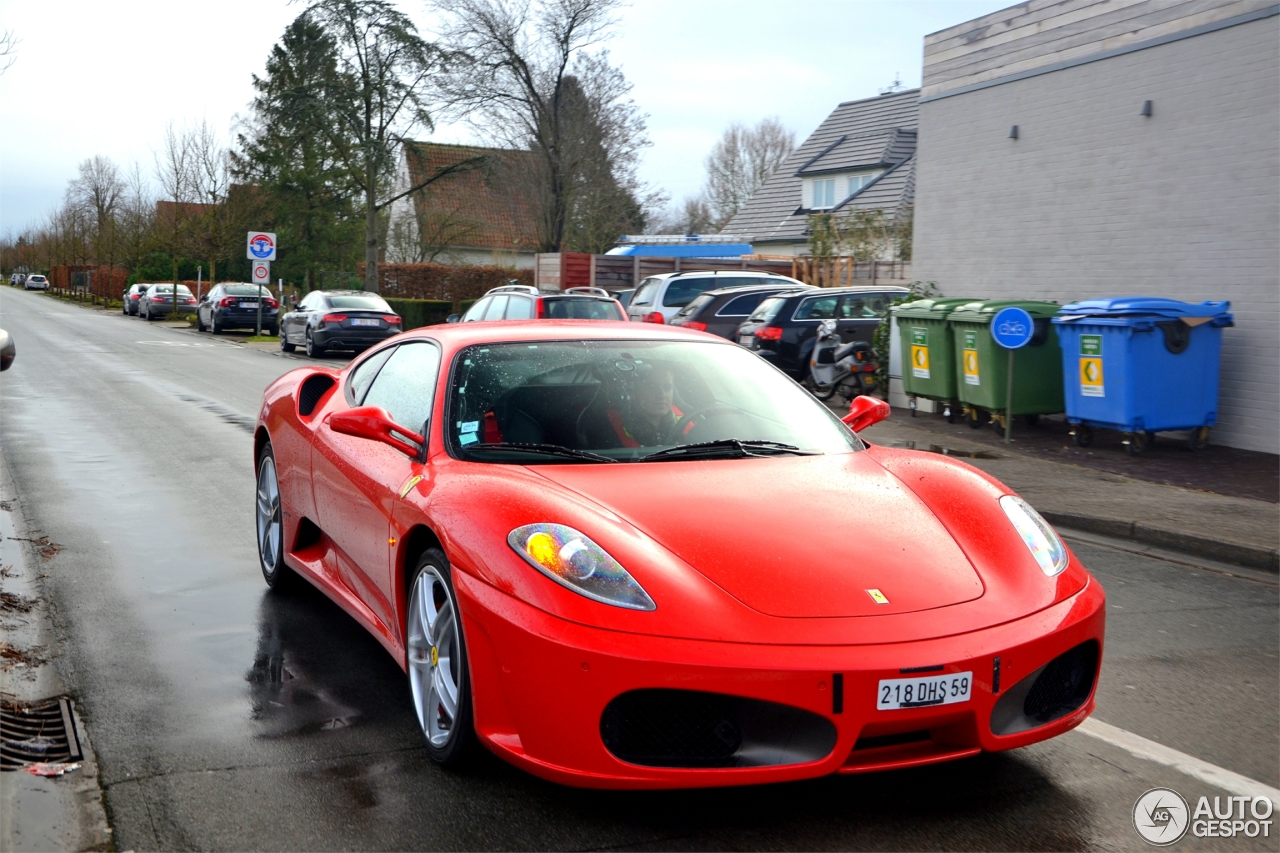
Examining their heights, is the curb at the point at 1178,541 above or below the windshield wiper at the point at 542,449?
below

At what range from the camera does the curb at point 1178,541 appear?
24.5ft

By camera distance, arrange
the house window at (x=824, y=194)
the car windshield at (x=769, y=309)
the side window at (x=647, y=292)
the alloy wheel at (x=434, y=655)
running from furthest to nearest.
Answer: the house window at (x=824, y=194) < the side window at (x=647, y=292) < the car windshield at (x=769, y=309) < the alloy wheel at (x=434, y=655)

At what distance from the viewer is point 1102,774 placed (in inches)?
148

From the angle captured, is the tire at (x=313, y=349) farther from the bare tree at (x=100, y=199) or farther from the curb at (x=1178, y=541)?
the bare tree at (x=100, y=199)

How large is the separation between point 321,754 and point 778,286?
19188mm

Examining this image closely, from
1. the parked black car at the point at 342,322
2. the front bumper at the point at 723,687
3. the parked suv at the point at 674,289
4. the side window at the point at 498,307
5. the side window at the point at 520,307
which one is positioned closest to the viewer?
the front bumper at the point at 723,687

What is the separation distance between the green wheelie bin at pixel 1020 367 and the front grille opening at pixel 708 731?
34.0 ft

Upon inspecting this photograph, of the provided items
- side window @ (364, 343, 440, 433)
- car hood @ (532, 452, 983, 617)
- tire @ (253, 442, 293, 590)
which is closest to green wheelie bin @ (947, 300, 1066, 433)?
tire @ (253, 442, 293, 590)

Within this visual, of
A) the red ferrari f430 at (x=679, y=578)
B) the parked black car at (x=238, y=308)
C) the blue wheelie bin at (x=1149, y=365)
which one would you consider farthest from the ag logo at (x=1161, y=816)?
the parked black car at (x=238, y=308)

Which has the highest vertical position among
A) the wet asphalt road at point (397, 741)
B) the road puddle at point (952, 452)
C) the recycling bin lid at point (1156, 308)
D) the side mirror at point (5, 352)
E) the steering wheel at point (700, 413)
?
the recycling bin lid at point (1156, 308)

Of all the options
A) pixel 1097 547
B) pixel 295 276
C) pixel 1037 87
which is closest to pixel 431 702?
pixel 1097 547

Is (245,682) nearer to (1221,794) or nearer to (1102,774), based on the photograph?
(1102,774)

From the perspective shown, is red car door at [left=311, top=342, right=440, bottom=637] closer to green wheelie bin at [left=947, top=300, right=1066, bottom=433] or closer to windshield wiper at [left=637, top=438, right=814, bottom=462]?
windshield wiper at [left=637, top=438, right=814, bottom=462]

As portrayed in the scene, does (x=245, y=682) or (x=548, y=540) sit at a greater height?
(x=548, y=540)
